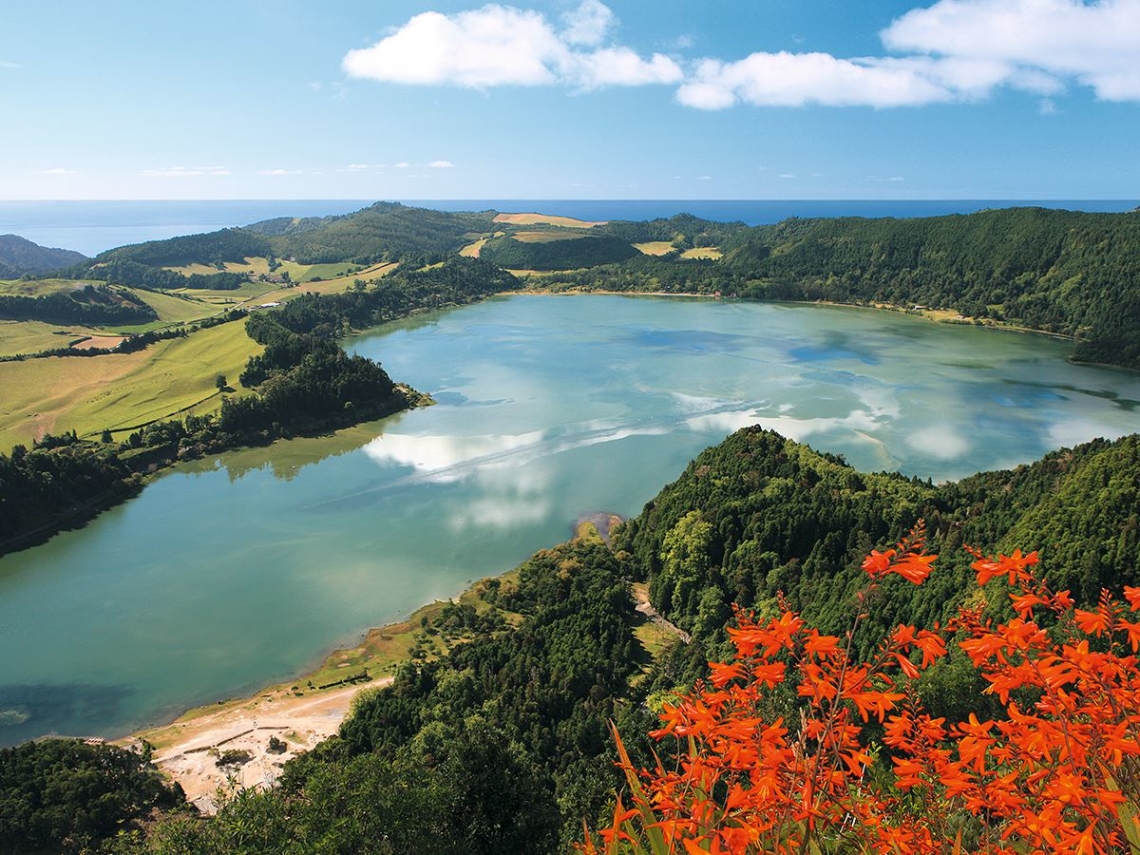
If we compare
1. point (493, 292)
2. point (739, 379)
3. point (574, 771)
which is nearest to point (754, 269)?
point (493, 292)

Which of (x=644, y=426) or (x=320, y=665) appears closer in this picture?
(x=320, y=665)

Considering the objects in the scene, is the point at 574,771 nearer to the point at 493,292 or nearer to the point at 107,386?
the point at 107,386

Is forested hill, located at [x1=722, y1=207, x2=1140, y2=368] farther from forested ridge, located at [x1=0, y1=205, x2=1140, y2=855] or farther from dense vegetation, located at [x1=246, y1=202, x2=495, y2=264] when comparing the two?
dense vegetation, located at [x1=246, y1=202, x2=495, y2=264]

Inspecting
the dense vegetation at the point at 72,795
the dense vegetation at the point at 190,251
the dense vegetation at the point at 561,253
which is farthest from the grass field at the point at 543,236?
the dense vegetation at the point at 72,795

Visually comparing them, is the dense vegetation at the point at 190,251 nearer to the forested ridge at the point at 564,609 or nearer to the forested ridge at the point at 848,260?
the forested ridge at the point at 848,260

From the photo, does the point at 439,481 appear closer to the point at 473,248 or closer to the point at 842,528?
the point at 842,528

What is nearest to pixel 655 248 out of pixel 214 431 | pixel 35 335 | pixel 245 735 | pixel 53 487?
pixel 35 335
